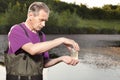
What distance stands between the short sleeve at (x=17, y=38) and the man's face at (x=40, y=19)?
124mm

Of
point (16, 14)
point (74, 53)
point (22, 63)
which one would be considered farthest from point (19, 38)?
point (16, 14)

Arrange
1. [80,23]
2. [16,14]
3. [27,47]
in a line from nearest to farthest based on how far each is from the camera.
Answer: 1. [27,47]
2. [16,14]
3. [80,23]

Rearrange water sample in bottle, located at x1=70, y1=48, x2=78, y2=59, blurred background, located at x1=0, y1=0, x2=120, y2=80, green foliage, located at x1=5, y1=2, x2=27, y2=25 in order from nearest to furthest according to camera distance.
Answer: water sample in bottle, located at x1=70, y1=48, x2=78, y2=59 → blurred background, located at x1=0, y1=0, x2=120, y2=80 → green foliage, located at x1=5, y1=2, x2=27, y2=25

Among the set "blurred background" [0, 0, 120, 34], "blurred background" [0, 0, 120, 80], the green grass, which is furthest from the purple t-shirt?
the green grass

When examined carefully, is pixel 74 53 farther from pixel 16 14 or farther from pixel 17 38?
pixel 16 14

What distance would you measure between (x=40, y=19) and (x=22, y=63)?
1.36 feet

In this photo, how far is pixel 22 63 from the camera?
3.81 metres

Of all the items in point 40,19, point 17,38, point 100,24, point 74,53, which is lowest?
point 100,24

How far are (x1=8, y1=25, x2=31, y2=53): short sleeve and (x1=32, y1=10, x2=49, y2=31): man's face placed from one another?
12cm

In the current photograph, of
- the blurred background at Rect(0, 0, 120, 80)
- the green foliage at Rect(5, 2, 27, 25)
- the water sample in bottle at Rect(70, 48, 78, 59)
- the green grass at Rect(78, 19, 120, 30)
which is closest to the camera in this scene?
the water sample in bottle at Rect(70, 48, 78, 59)

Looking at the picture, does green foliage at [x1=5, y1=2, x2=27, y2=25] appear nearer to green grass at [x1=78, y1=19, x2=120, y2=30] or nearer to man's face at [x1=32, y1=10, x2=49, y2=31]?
green grass at [x1=78, y1=19, x2=120, y2=30]

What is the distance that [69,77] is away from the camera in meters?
10.9

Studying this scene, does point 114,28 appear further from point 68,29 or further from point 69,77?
point 69,77

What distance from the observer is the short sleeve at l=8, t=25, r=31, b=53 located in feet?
12.3
